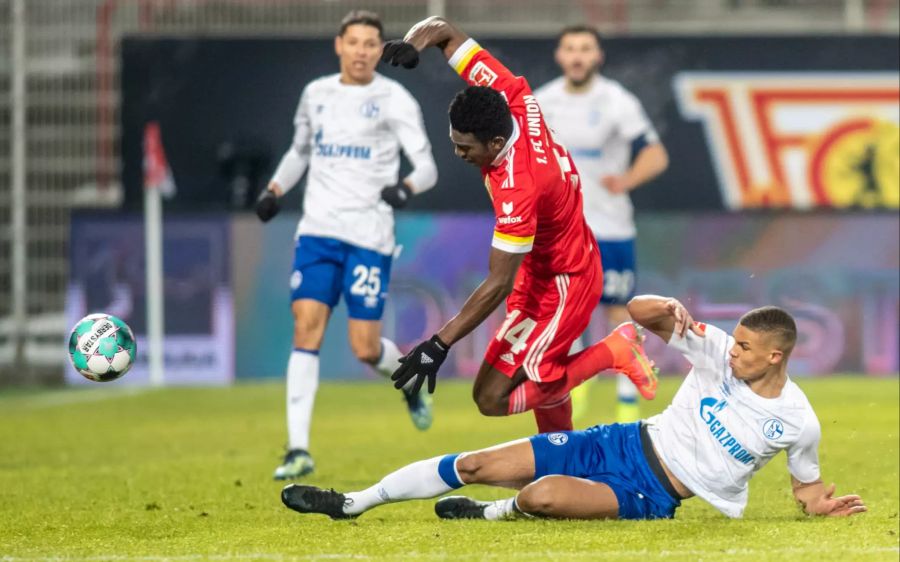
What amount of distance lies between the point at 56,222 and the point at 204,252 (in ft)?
6.44

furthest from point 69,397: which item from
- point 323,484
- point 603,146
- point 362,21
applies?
point 323,484

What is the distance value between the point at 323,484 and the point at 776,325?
3184 mm

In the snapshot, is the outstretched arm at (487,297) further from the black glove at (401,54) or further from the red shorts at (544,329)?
the black glove at (401,54)

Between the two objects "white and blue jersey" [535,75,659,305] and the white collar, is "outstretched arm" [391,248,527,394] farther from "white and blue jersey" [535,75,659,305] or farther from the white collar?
"white and blue jersey" [535,75,659,305]

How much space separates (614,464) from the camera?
714cm

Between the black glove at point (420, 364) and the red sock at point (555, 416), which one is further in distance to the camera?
the red sock at point (555, 416)

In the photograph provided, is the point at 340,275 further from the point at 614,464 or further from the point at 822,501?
the point at 822,501

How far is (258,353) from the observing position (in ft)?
54.9

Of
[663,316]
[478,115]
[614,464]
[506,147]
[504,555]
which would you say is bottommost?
[504,555]

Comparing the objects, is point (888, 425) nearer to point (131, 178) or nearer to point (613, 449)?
point (613, 449)

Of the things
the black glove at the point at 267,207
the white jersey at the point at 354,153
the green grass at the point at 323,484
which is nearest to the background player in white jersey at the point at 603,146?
the green grass at the point at 323,484

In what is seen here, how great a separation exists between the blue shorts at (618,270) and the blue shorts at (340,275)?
2.34 metres

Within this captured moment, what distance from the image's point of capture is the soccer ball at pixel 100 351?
826 centimetres

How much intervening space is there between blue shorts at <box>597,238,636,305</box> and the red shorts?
3945 millimetres
